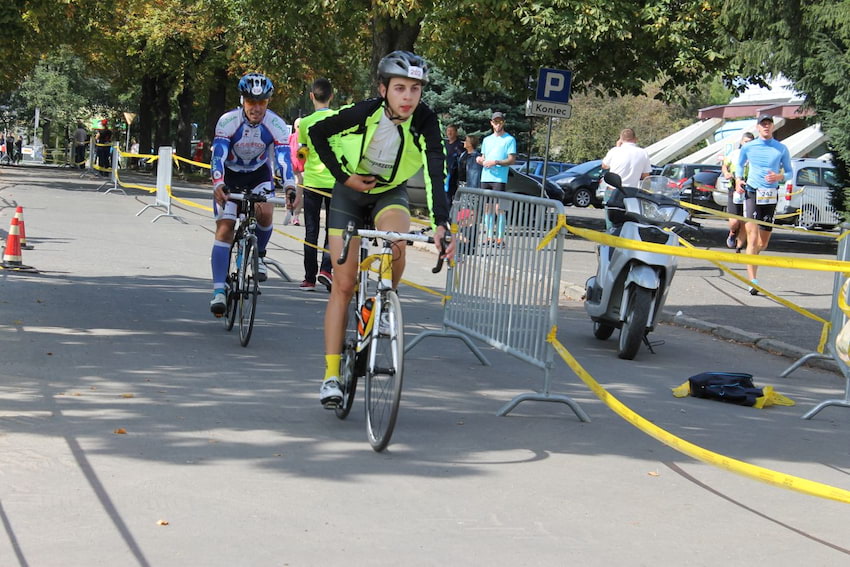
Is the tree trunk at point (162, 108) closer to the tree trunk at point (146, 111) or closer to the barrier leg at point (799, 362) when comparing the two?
the tree trunk at point (146, 111)

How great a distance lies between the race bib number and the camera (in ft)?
55.5

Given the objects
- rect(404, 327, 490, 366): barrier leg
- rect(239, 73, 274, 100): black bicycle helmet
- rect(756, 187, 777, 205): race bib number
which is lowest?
rect(404, 327, 490, 366): barrier leg

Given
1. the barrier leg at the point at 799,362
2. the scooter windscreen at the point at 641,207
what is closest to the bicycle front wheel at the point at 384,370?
the barrier leg at the point at 799,362

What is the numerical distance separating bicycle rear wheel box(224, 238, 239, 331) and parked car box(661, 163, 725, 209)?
28.2m

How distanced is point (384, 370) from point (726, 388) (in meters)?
3.18

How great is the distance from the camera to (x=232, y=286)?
31.0ft

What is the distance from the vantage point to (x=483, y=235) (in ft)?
28.2

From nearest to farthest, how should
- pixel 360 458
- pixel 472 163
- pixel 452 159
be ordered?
1. pixel 360 458
2. pixel 452 159
3. pixel 472 163

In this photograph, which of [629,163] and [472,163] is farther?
[472,163]

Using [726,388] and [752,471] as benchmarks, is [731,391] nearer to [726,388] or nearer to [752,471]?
[726,388]

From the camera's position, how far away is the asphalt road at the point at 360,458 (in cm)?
470

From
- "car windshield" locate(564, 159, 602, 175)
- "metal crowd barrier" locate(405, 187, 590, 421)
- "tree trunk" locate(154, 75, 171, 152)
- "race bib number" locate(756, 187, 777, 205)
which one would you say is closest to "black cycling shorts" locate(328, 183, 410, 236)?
"metal crowd barrier" locate(405, 187, 590, 421)

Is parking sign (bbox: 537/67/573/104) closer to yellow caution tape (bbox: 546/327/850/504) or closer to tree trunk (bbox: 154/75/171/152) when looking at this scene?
yellow caution tape (bbox: 546/327/850/504)

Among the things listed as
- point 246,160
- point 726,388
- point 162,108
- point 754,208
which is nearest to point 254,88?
point 246,160
